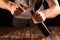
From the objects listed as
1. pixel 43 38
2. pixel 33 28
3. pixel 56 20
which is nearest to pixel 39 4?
pixel 43 38

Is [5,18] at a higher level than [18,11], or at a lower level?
lower

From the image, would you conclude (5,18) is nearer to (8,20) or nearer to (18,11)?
(8,20)

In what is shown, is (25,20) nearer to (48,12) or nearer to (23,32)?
(23,32)

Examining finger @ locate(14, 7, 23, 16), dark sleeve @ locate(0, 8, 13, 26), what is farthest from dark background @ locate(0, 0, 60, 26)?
finger @ locate(14, 7, 23, 16)

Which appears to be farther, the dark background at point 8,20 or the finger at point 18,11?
the dark background at point 8,20

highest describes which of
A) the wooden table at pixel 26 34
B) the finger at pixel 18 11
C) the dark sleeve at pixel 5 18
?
the finger at pixel 18 11

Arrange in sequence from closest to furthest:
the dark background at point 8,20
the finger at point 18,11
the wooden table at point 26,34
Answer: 1. the finger at point 18,11
2. the wooden table at point 26,34
3. the dark background at point 8,20

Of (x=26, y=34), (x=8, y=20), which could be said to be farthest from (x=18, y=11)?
(x=8, y=20)

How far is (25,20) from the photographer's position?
1788 millimetres

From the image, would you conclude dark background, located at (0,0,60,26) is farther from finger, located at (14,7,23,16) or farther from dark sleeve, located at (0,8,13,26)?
finger, located at (14,7,23,16)

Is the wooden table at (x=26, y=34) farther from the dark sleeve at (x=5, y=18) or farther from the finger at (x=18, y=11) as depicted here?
the finger at (x=18, y=11)

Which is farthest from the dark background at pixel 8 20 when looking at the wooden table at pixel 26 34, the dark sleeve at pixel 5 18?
the wooden table at pixel 26 34

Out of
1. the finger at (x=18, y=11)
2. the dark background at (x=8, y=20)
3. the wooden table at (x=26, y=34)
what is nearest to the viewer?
the finger at (x=18, y=11)

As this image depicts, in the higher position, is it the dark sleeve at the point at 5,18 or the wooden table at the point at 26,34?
the wooden table at the point at 26,34
